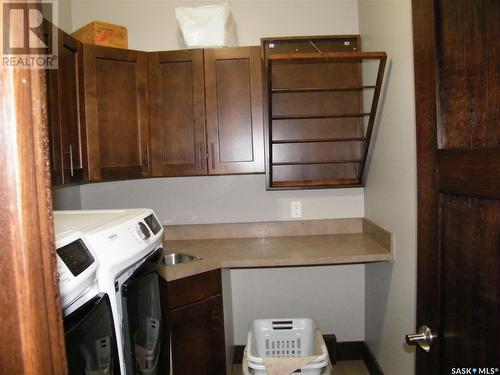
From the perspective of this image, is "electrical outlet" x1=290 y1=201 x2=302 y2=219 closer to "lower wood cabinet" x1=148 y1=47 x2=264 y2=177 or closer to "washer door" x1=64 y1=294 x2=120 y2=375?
"lower wood cabinet" x1=148 y1=47 x2=264 y2=177

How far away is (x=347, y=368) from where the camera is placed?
7.41ft

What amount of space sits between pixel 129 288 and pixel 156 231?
369mm

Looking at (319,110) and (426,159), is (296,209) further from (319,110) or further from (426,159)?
(426,159)

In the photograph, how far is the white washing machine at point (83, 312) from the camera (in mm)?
750

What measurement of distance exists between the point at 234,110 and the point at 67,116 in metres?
0.89

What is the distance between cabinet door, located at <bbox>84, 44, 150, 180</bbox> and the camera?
181cm

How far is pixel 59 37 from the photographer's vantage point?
160 centimetres

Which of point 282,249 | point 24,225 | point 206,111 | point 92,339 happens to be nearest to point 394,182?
point 282,249

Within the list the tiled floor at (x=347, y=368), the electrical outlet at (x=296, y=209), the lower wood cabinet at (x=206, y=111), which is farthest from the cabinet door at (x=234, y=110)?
the tiled floor at (x=347, y=368)

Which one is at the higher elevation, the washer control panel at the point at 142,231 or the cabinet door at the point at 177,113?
the cabinet door at the point at 177,113

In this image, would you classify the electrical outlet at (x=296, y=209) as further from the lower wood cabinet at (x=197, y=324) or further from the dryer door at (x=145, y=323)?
the dryer door at (x=145, y=323)

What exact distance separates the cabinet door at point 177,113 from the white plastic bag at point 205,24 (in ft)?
0.27

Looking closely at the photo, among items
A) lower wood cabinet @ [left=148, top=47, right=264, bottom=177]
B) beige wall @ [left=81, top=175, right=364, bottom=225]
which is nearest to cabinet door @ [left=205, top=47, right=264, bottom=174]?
lower wood cabinet @ [left=148, top=47, right=264, bottom=177]

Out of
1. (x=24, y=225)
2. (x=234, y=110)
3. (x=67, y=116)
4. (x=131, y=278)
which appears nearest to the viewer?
(x=24, y=225)
